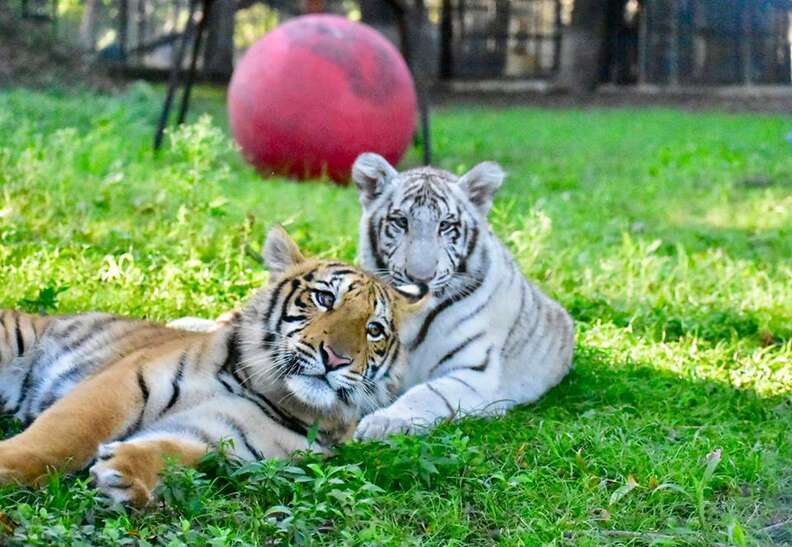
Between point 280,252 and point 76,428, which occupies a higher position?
point 280,252

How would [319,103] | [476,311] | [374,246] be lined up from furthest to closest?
[319,103] → [374,246] → [476,311]

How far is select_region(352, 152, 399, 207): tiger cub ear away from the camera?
509 centimetres

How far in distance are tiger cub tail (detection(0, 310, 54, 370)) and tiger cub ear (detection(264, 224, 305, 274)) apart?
0.91 metres

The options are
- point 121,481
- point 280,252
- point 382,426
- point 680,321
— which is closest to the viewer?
point 121,481

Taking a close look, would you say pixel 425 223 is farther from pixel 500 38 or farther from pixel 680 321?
pixel 500 38

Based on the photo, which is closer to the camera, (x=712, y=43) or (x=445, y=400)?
(x=445, y=400)

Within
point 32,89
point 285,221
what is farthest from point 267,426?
point 32,89

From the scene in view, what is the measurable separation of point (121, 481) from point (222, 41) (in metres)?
17.6

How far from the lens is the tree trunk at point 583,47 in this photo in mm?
20797

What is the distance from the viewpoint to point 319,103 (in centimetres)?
937

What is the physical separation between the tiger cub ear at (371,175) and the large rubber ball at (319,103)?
4.22 meters

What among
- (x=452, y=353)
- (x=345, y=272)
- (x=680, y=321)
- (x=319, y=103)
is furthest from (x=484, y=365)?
(x=319, y=103)

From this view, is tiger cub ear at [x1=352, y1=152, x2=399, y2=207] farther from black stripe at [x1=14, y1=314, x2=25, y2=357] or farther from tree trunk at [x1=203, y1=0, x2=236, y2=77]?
tree trunk at [x1=203, y1=0, x2=236, y2=77]

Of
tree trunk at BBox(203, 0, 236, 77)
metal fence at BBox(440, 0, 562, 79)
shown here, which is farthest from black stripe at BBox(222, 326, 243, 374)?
metal fence at BBox(440, 0, 562, 79)
